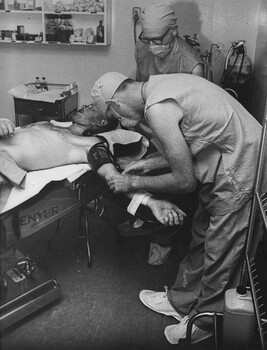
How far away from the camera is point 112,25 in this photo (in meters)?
1.27

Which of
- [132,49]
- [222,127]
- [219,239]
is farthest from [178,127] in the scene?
[219,239]

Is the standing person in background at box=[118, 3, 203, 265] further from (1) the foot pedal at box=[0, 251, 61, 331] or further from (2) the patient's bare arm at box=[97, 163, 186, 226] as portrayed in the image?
(1) the foot pedal at box=[0, 251, 61, 331]

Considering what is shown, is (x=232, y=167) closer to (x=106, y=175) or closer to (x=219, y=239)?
(x=219, y=239)

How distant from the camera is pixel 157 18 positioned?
49.0 inches

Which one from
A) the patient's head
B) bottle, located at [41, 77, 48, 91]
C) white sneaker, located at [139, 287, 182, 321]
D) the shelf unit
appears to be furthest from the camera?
white sneaker, located at [139, 287, 182, 321]

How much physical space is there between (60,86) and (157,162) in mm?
426

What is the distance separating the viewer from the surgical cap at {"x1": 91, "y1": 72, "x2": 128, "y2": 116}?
4.27 ft

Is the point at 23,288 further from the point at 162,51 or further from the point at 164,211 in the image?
the point at 162,51

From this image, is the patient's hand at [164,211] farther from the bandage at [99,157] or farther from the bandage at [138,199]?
the bandage at [99,157]

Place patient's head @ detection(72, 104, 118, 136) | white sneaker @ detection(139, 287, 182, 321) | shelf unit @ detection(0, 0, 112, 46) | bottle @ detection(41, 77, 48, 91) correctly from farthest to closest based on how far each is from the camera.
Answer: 1. white sneaker @ detection(139, 287, 182, 321)
2. patient's head @ detection(72, 104, 118, 136)
3. bottle @ detection(41, 77, 48, 91)
4. shelf unit @ detection(0, 0, 112, 46)

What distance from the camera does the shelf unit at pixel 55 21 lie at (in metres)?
1.19

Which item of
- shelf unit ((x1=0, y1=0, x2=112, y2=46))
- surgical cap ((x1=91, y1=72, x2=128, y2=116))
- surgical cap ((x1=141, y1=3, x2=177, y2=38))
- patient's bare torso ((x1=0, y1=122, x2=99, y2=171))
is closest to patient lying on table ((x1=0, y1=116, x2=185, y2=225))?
patient's bare torso ((x1=0, y1=122, x2=99, y2=171))

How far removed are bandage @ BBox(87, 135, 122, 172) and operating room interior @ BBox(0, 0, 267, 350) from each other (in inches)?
2.7

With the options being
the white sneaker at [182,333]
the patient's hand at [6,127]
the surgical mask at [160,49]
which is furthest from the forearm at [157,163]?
the white sneaker at [182,333]
